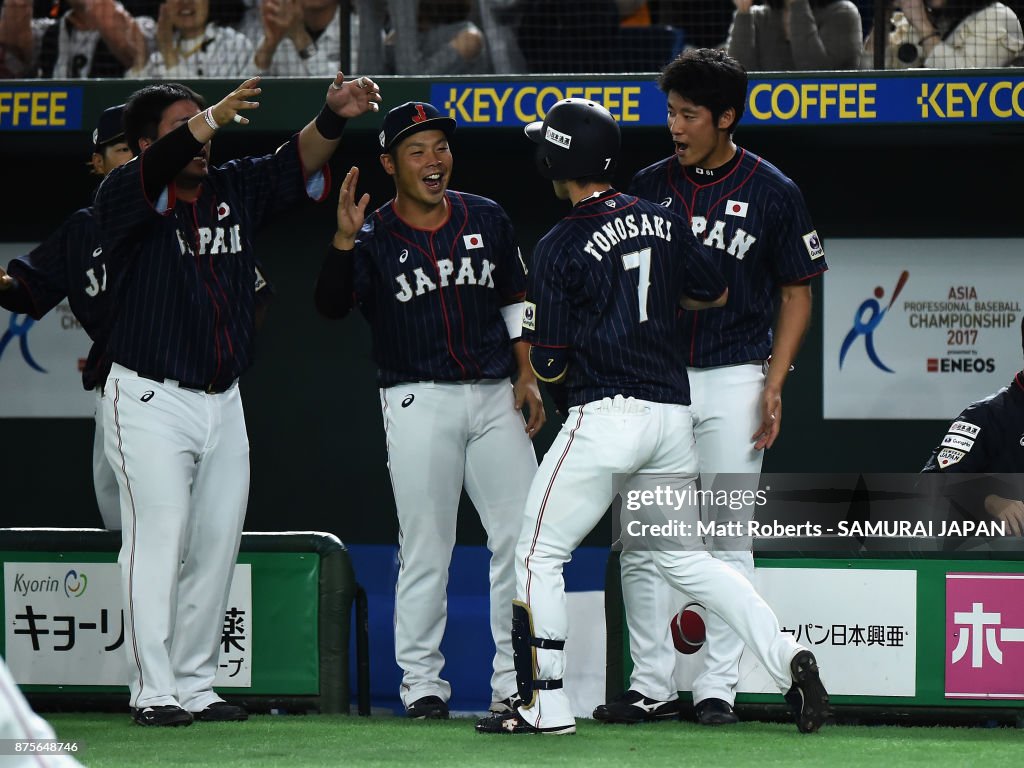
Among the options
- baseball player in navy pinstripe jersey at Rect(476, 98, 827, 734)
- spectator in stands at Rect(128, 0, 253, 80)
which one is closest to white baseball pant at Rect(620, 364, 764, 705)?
baseball player in navy pinstripe jersey at Rect(476, 98, 827, 734)

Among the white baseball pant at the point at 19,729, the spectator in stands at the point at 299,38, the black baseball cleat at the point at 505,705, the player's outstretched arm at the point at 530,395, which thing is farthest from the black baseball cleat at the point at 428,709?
the spectator in stands at the point at 299,38

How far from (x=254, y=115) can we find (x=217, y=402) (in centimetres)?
220

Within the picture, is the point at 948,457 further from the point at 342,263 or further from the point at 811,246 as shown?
the point at 342,263

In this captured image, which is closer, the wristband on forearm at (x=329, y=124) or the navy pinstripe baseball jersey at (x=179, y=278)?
the navy pinstripe baseball jersey at (x=179, y=278)

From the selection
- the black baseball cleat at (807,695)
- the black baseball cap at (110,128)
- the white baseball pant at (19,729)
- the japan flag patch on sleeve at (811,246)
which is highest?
the black baseball cap at (110,128)

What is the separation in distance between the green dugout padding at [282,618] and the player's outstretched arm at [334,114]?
1.17 meters

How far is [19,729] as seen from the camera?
1510mm

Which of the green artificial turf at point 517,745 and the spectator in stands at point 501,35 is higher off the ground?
the spectator in stands at point 501,35

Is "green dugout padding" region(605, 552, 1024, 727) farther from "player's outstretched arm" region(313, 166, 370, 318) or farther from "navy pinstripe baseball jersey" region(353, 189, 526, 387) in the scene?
"player's outstretched arm" region(313, 166, 370, 318)

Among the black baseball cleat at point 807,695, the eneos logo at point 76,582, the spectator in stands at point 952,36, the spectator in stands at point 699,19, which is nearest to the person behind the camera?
the black baseball cleat at point 807,695

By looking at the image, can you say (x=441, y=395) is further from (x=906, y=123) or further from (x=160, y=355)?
(x=906, y=123)

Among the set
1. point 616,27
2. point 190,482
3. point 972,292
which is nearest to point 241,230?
point 190,482

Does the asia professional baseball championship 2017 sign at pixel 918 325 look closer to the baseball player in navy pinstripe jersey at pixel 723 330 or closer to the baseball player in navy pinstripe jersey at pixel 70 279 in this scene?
the baseball player in navy pinstripe jersey at pixel 723 330

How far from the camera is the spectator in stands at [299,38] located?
620 cm
